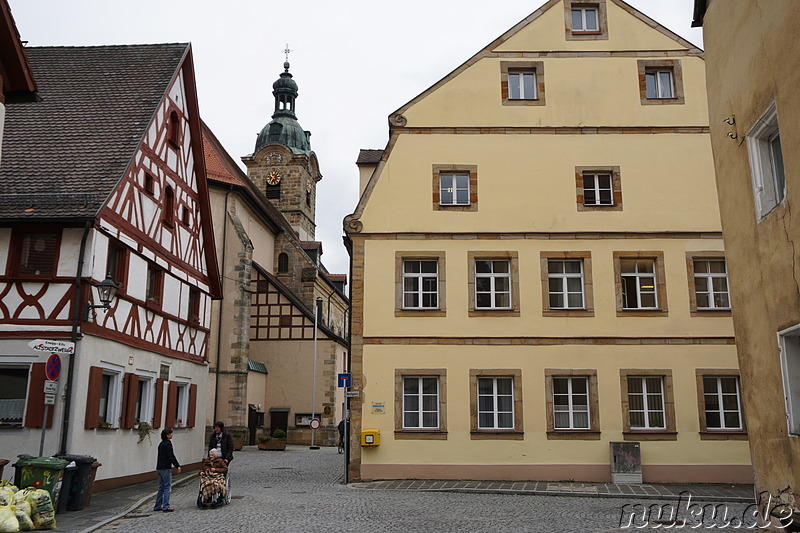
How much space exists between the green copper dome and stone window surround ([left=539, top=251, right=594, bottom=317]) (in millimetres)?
43654

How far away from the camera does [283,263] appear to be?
153 ft

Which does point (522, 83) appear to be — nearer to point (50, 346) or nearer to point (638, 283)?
point (638, 283)

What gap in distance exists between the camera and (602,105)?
19.8 meters

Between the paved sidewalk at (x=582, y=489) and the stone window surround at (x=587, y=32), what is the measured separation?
10.5 meters

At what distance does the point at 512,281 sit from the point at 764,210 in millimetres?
9734

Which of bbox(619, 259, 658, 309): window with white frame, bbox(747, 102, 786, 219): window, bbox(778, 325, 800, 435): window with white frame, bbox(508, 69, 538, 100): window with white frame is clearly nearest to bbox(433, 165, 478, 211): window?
bbox(508, 69, 538, 100): window with white frame

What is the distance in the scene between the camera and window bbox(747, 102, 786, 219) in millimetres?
9305

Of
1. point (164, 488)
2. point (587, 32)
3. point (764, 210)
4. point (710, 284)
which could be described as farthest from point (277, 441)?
point (764, 210)

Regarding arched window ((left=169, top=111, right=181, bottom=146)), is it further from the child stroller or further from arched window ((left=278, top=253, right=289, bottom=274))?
arched window ((left=278, top=253, right=289, bottom=274))

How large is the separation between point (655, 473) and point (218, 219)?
78.9 ft

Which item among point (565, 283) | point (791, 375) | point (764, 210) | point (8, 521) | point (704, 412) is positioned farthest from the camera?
point (565, 283)

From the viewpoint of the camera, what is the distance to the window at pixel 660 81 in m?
19.8

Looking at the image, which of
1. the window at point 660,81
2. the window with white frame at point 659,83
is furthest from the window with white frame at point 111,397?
the window with white frame at point 659,83

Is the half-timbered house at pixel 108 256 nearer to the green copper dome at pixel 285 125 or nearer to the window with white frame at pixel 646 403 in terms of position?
the window with white frame at pixel 646 403
